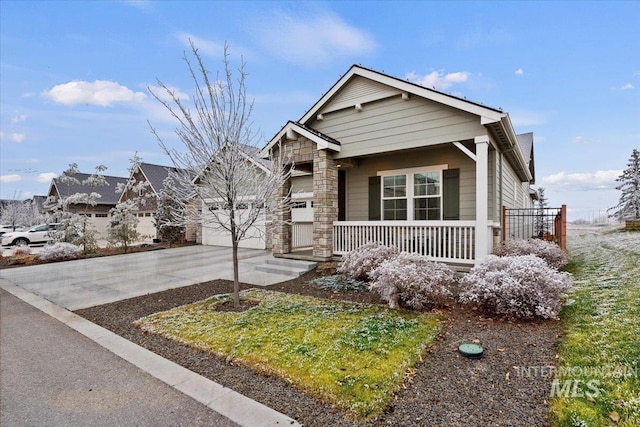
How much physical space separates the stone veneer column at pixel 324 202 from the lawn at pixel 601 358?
18.9 feet

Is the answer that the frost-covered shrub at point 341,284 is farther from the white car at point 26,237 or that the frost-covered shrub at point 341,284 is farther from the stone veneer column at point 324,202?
the white car at point 26,237

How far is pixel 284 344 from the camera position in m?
3.78

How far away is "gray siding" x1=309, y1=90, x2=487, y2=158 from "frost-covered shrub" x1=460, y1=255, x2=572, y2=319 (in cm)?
387

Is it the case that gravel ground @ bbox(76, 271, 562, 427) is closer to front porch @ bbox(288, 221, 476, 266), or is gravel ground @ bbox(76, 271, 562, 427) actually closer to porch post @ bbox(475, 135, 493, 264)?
porch post @ bbox(475, 135, 493, 264)

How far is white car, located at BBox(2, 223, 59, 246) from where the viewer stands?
20.3m

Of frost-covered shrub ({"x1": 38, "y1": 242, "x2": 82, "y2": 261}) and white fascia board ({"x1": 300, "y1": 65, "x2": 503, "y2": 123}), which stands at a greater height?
white fascia board ({"x1": 300, "y1": 65, "x2": 503, "y2": 123})

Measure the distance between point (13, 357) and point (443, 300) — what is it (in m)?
6.22

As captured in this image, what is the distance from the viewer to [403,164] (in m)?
9.80

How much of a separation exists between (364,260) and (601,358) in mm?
4331

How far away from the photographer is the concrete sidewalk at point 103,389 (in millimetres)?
2574

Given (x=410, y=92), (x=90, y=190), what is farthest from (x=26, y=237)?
(x=410, y=92)

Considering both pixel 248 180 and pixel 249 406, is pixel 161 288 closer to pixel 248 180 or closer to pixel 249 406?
pixel 248 180

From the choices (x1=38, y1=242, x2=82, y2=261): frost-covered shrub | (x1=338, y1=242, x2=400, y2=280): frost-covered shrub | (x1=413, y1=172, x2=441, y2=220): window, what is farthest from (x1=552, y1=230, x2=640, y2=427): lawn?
(x1=38, y1=242, x2=82, y2=261): frost-covered shrub

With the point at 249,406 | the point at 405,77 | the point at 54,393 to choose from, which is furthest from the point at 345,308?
the point at 405,77
